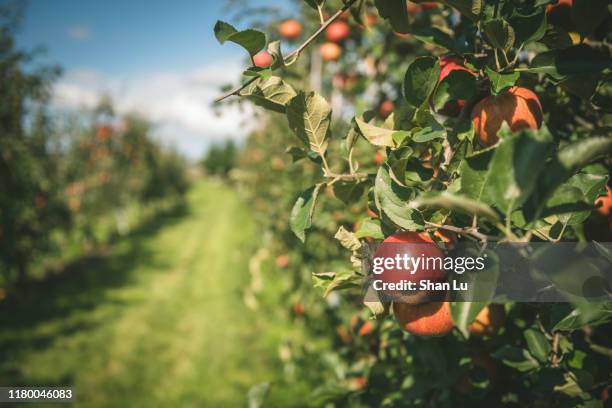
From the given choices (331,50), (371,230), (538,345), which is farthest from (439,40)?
(331,50)

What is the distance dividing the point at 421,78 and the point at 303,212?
1.22ft

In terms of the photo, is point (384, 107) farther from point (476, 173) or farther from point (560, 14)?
point (476, 173)

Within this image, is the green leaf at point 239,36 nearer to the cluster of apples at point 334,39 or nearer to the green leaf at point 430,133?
the green leaf at point 430,133

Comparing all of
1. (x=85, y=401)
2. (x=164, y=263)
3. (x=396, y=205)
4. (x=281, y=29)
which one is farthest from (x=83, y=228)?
(x=396, y=205)

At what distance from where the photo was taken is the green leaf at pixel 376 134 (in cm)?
77

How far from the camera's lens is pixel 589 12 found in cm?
69

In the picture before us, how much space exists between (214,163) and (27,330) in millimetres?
47213

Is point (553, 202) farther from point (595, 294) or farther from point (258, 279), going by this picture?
point (258, 279)

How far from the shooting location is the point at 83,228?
8.95 metres

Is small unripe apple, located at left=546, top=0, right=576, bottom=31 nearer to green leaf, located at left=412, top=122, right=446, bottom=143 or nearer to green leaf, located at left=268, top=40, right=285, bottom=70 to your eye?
green leaf, located at left=412, top=122, right=446, bottom=143

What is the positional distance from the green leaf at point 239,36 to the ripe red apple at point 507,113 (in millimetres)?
460

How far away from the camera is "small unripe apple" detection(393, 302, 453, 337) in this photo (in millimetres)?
724

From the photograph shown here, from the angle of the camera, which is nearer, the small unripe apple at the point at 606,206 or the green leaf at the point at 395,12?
the green leaf at the point at 395,12

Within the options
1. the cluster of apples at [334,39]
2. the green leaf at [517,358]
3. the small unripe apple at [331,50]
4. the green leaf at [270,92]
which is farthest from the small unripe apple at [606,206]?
the small unripe apple at [331,50]
